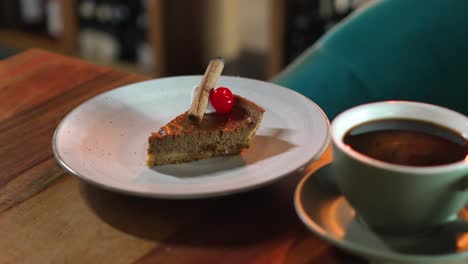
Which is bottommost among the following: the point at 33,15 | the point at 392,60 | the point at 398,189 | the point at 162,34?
the point at 33,15

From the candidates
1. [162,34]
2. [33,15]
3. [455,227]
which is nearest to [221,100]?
[455,227]

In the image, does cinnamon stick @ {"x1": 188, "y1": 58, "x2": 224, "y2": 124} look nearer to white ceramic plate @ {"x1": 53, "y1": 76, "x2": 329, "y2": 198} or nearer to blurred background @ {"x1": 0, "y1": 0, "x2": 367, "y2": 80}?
white ceramic plate @ {"x1": 53, "y1": 76, "x2": 329, "y2": 198}

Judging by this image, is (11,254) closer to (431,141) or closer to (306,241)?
(306,241)

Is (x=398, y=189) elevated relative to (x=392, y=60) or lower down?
elevated

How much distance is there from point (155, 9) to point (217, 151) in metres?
1.84

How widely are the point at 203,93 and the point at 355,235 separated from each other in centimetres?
27

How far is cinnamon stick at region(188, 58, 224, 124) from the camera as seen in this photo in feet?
2.52

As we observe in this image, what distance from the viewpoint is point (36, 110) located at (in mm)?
933

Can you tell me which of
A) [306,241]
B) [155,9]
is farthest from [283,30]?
[306,241]

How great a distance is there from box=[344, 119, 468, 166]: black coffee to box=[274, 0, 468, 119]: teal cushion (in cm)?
55

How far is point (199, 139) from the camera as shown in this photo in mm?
751

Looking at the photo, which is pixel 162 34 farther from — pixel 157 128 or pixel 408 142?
pixel 408 142

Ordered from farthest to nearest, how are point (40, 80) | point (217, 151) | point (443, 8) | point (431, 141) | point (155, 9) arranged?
point (155, 9) → point (443, 8) → point (40, 80) → point (217, 151) → point (431, 141)

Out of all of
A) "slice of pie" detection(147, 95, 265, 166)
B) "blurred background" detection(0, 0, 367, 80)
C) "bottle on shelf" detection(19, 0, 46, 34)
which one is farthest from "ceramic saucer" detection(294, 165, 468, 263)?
"bottle on shelf" detection(19, 0, 46, 34)
